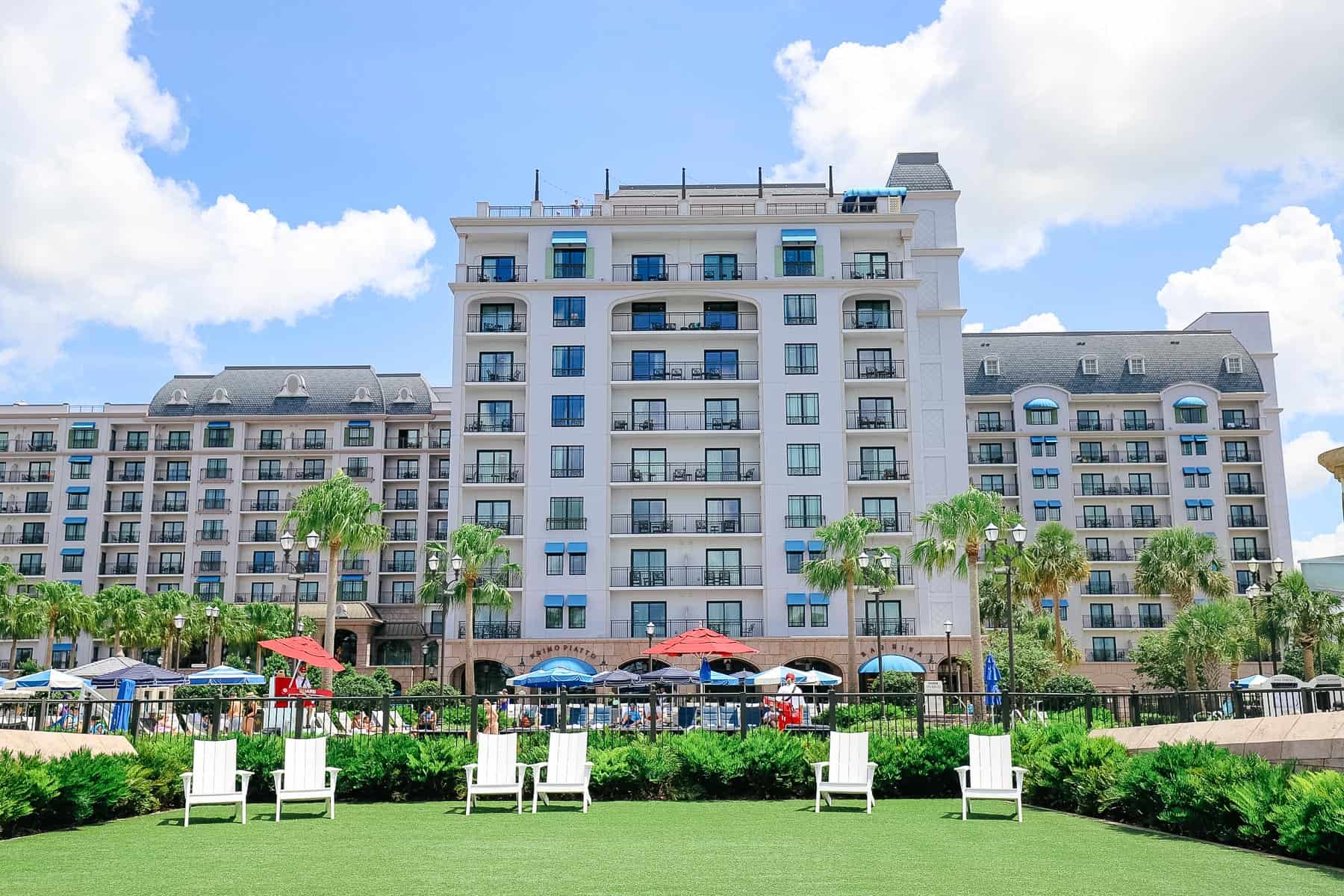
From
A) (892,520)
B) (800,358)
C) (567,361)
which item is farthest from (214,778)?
(800,358)

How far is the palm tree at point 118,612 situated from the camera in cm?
5916

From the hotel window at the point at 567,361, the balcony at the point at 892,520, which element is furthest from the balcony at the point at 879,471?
the hotel window at the point at 567,361

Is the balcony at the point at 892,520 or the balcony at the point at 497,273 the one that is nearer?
the balcony at the point at 892,520

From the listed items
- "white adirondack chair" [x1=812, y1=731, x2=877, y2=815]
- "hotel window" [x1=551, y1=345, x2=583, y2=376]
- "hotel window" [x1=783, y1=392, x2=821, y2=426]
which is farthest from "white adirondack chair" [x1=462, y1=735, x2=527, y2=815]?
"hotel window" [x1=551, y1=345, x2=583, y2=376]

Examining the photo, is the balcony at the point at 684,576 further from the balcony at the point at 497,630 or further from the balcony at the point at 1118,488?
the balcony at the point at 1118,488

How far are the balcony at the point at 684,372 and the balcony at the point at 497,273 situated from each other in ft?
21.1

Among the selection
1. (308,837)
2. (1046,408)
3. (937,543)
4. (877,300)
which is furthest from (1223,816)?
(1046,408)

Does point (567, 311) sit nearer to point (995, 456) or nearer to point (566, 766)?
point (995, 456)

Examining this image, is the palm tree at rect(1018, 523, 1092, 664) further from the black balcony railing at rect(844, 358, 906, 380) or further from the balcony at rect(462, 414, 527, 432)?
the balcony at rect(462, 414, 527, 432)

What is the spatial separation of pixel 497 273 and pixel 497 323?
2.49 m

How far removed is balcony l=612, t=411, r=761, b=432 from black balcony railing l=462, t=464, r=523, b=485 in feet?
16.8

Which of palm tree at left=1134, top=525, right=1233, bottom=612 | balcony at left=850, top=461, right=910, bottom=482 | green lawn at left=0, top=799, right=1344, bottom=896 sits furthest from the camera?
palm tree at left=1134, top=525, right=1233, bottom=612

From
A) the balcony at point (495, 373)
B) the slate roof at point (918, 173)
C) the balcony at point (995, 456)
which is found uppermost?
the slate roof at point (918, 173)

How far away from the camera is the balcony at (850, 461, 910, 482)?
5641 centimetres
